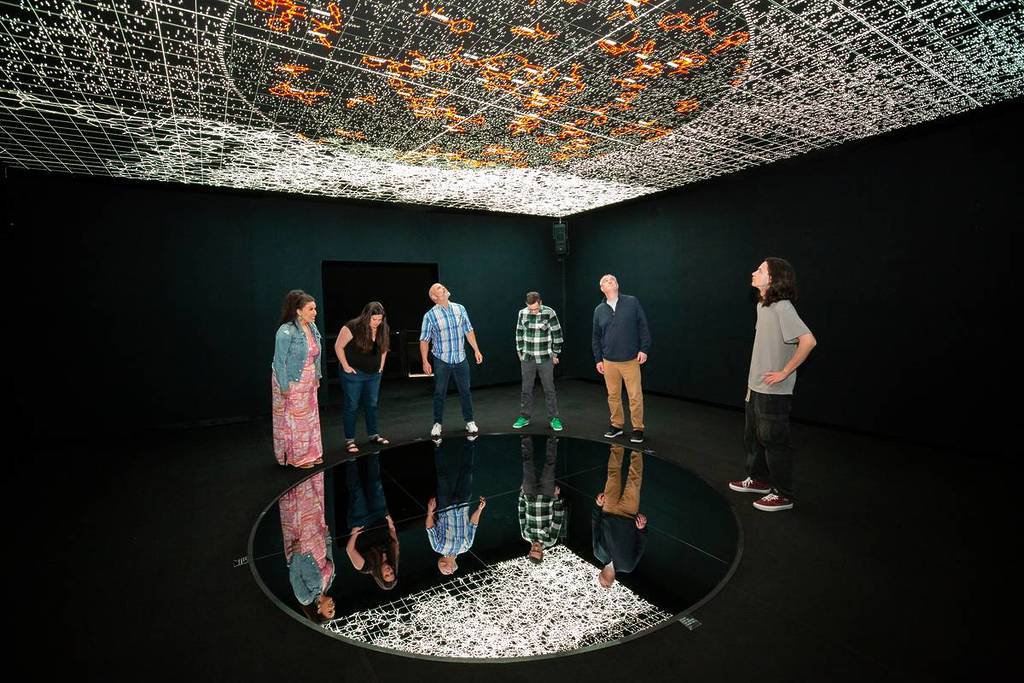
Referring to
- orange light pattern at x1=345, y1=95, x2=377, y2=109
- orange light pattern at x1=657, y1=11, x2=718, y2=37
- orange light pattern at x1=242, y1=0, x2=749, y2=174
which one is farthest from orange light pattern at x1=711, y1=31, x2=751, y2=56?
orange light pattern at x1=345, y1=95, x2=377, y2=109

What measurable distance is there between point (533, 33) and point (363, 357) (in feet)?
9.24

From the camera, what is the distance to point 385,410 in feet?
20.5

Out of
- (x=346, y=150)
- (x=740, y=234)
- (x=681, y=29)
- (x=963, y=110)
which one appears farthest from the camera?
(x=740, y=234)

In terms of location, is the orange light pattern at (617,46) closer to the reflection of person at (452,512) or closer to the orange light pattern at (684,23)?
the orange light pattern at (684,23)

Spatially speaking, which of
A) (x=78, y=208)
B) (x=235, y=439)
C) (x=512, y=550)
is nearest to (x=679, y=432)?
(x=512, y=550)

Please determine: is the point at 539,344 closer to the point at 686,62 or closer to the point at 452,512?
the point at 452,512

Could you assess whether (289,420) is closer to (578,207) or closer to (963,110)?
(578,207)

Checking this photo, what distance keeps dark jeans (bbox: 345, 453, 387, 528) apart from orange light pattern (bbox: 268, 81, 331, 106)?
2616mm

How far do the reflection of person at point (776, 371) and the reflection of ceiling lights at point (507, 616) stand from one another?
1.34 metres

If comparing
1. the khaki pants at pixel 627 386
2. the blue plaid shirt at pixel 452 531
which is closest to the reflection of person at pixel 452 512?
the blue plaid shirt at pixel 452 531

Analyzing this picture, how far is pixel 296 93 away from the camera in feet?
10.3

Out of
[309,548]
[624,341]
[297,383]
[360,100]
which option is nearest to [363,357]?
[297,383]

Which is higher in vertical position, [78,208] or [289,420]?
[78,208]

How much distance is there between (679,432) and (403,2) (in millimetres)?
4153
